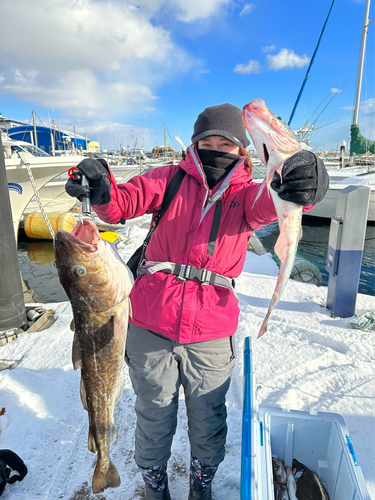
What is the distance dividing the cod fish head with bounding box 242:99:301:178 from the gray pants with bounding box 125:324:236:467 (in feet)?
4.27

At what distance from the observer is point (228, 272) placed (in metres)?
2.17

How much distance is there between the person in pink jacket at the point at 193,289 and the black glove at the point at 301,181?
0.24 m

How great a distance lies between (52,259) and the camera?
12.6m

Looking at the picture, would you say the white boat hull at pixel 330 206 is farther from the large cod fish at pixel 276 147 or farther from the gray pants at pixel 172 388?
the gray pants at pixel 172 388

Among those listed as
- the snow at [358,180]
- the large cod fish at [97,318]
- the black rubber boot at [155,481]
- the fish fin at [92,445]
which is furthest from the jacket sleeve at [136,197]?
the snow at [358,180]

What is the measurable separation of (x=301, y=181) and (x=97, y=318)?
56.8 inches

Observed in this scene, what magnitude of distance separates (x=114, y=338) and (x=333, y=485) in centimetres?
190

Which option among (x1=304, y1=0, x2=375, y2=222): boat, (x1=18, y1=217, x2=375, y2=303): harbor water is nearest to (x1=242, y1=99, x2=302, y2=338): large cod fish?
(x1=18, y1=217, x2=375, y2=303): harbor water

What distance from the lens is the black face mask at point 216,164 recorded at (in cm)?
219

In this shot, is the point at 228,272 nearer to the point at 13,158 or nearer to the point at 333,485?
the point at 333,485

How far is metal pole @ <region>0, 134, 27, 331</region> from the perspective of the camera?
14.6ft

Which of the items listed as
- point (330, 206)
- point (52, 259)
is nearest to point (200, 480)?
point (52, 259)

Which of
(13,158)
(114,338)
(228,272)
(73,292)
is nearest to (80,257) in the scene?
(73,292)

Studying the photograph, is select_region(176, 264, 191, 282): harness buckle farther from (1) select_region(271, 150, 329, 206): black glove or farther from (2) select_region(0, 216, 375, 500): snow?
(2) select_region(0, 216, 375, 500): snow
